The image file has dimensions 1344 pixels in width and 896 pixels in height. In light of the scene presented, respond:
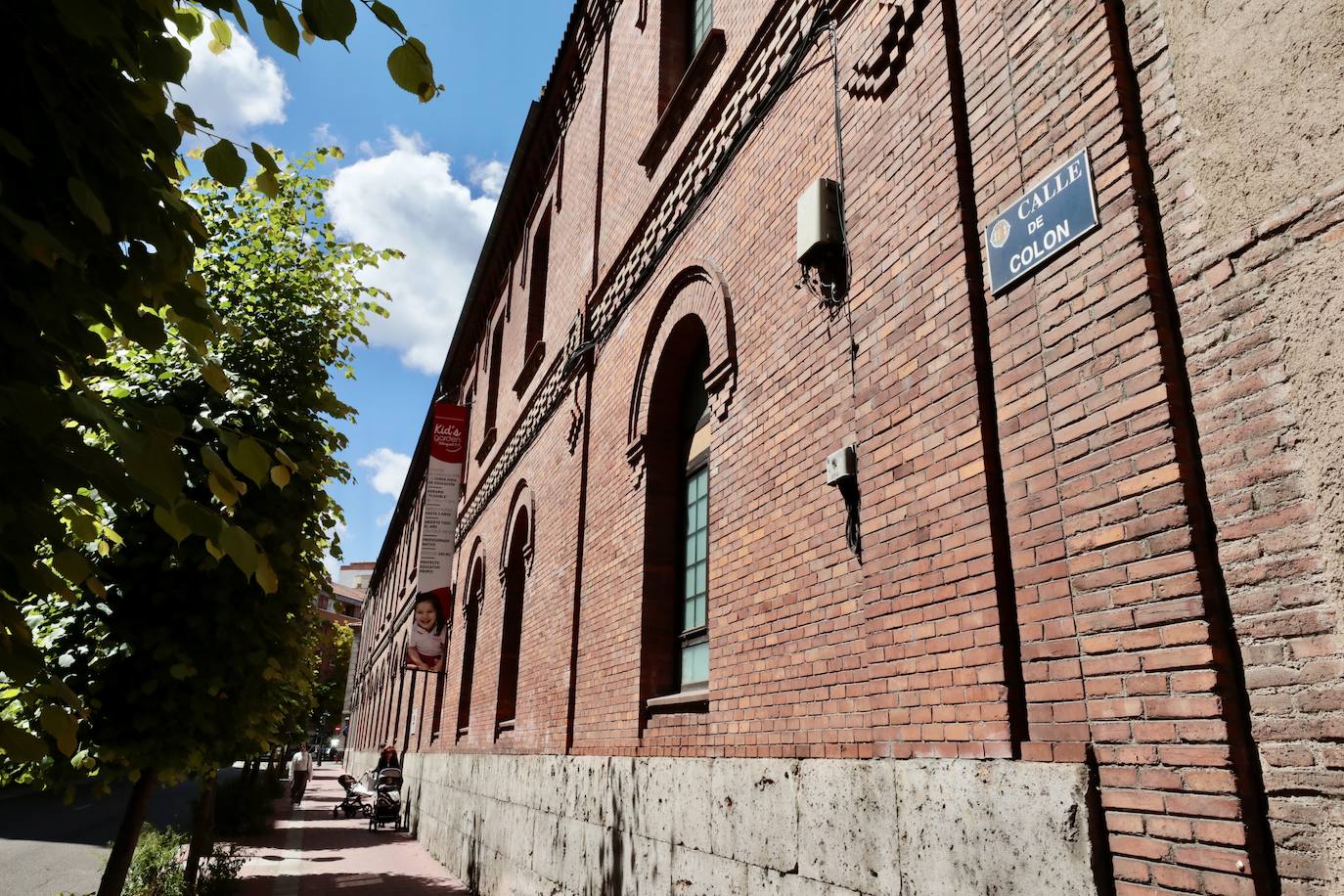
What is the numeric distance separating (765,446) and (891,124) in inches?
75.9

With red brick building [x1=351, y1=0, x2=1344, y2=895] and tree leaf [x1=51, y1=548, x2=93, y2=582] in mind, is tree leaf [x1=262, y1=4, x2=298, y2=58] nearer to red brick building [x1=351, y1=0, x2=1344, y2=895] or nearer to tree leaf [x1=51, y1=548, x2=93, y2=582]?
tree leaf [x1=51, y1=548, x2=93, y2=582]

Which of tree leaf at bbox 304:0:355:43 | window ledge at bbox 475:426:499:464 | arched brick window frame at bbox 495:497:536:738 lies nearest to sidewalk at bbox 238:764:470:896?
arched brick window frame at bbox 495:497:536:738

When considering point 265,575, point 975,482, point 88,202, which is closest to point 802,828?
point 975,482

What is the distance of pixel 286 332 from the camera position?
6.99 metres

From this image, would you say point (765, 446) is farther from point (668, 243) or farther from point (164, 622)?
point (164, 622)

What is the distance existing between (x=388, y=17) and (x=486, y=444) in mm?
13328

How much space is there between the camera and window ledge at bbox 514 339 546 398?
37.4ft

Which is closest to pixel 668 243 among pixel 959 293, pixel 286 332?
pixel 286 332

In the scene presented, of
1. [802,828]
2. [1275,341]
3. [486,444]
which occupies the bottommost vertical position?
[802,828]

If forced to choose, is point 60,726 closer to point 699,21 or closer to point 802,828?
point 802,828

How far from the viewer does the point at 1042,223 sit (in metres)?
3.42

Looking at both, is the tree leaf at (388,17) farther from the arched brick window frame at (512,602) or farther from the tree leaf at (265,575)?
the arched brick window frame at (512,602)

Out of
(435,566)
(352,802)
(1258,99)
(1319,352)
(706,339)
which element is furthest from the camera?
(352,802)

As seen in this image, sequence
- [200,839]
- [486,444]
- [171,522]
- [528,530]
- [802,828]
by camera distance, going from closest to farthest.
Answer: [171,522]
[802,828]
[200,839]
[528,530]
[486,444]
